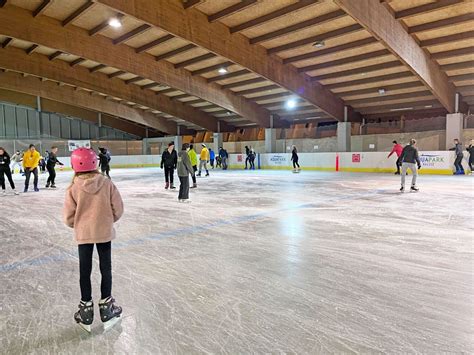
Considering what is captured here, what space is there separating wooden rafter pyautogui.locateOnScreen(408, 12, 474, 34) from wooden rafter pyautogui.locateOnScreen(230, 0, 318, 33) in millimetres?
4374

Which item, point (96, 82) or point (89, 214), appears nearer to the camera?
point (89, 214)

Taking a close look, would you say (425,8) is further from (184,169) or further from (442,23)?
(184,169)

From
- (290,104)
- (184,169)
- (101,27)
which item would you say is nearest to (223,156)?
(290,104)

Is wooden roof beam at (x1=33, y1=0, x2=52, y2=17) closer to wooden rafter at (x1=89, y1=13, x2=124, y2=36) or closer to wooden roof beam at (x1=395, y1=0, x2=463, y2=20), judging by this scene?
wooden rafter at (x1=89, y1=13, x2=124, y2=36)

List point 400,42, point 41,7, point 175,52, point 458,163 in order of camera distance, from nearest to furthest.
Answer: point 41,7 → point 400,42 → point 458,163 → point 175,52

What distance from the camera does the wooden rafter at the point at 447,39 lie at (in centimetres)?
1163

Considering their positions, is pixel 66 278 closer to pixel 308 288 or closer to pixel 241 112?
pixel 308 288

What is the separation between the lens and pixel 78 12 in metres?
11.1

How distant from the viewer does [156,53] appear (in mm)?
15156

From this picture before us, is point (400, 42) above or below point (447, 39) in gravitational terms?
below

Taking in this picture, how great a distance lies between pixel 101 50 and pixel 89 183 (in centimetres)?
1322

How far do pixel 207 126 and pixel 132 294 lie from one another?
24692mm

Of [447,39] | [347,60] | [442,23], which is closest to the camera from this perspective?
[442,23]

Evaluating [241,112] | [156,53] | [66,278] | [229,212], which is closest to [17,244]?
[66,278]
